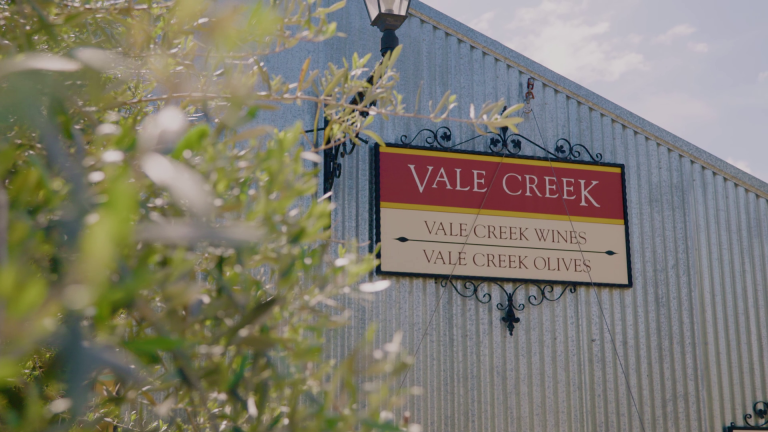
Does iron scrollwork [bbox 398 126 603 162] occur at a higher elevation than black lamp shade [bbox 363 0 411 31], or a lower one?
lower

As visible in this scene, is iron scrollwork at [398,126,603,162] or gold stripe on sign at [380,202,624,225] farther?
iron scrollwork at [398,126,603,162]

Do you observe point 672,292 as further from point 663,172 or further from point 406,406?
point 406,406

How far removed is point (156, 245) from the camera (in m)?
0.79

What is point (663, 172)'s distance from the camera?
559 centimetres

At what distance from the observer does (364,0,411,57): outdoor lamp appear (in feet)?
11.3

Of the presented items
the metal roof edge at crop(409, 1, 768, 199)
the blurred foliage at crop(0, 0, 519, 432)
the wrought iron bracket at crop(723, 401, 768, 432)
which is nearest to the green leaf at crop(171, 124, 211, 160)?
the blurred foliage at crop(0, 0, 519, 432)

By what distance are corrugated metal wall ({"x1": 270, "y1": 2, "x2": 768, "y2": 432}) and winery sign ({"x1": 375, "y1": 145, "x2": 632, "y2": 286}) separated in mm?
135

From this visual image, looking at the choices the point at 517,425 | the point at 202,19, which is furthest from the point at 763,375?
the point at 202,19

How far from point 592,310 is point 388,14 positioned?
2.82 meters

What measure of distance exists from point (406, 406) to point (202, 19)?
374 cm

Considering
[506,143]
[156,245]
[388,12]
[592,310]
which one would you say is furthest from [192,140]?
[592,310]

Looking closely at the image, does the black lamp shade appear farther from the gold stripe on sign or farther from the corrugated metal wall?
the gold stripe on sign

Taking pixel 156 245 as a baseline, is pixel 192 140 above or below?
above

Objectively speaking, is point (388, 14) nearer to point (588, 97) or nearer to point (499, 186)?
point (499, 186)
